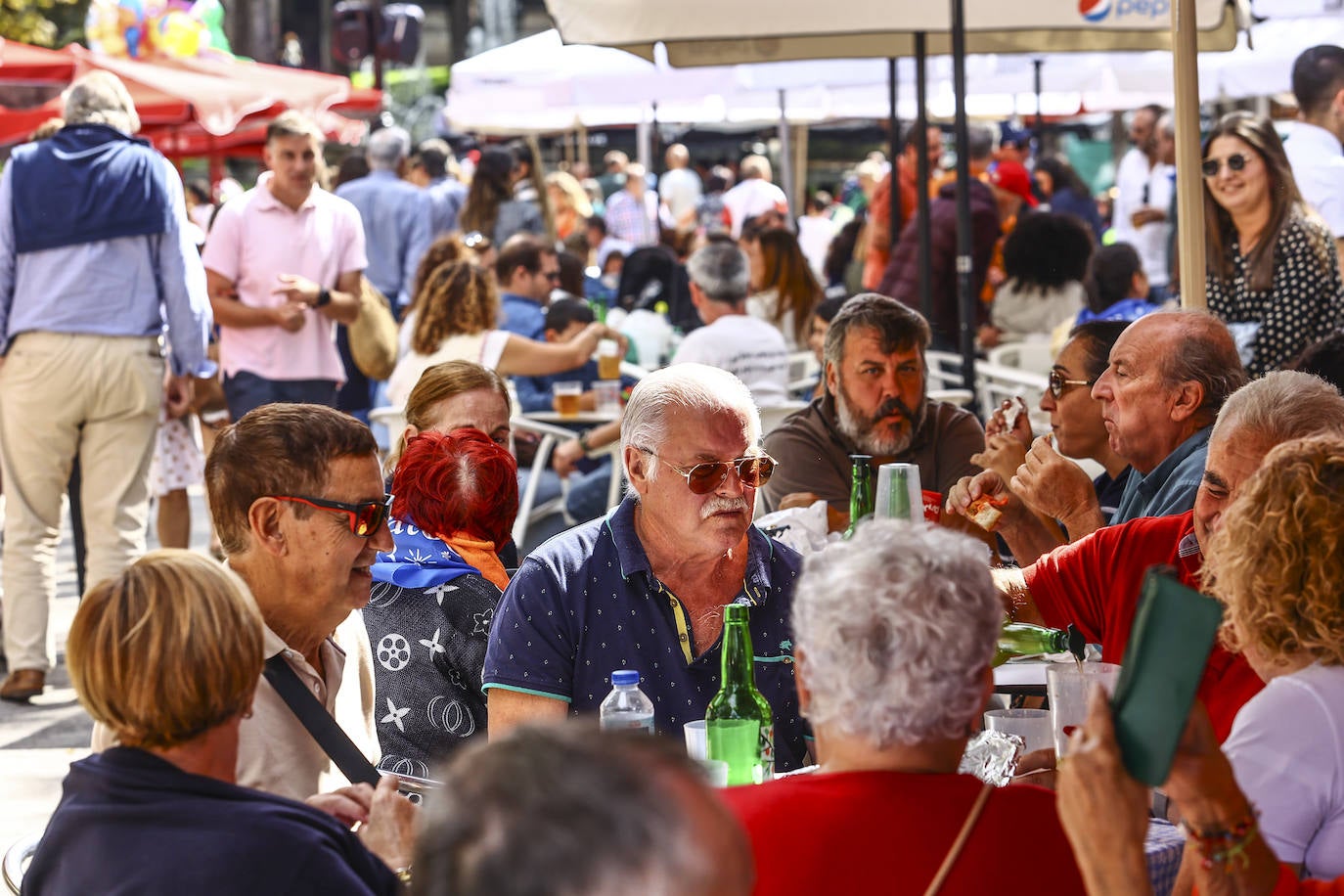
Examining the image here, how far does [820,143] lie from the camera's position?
32.2m

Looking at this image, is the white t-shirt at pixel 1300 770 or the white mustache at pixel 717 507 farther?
the white mustache at pixel 717 507

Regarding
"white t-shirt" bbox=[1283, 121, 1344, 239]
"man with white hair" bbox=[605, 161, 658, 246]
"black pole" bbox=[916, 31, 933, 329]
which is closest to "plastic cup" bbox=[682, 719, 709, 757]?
"white t-shirt" bbox=[1283, 121, 1344, 239]

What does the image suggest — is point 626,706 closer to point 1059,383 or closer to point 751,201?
point 1059,383

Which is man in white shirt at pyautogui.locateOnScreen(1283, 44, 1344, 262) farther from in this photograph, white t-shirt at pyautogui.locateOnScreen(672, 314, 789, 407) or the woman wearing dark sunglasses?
white t-shirt at pyautogui.locateOnScreen(672, 314, 789, 407)

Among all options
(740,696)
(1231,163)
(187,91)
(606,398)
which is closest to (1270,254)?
(1231,163)

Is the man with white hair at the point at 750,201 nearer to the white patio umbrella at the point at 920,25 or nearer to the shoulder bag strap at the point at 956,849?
the white patio umbrella at the point at 920,25

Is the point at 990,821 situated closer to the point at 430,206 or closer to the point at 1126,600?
the point at 1126,600

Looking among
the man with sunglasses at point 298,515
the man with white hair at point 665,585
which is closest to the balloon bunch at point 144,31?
the man with white hair at point 665,585

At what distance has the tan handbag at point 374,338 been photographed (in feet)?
25.8

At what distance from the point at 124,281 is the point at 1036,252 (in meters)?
4.81

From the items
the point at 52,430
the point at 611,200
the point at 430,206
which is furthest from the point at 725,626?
the point at 611,200

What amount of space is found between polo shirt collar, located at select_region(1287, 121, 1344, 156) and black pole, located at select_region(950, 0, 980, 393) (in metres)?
1.25

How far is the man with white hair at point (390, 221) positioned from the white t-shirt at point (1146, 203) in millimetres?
4711

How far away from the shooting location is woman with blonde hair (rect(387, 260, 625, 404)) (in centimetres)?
703
